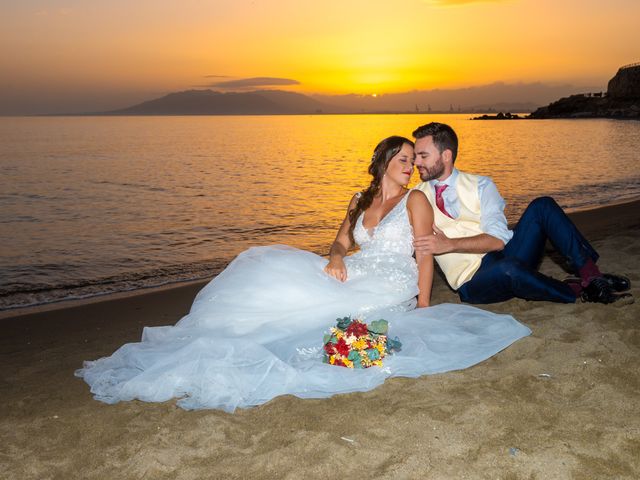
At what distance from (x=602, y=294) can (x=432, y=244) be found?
1.83m

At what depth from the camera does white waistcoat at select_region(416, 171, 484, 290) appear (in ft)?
18.6

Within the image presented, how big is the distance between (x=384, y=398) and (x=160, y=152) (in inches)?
1609

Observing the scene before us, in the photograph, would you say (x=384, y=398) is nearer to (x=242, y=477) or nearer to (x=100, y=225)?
(x=242, y=477)

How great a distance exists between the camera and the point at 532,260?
5906 millimetres

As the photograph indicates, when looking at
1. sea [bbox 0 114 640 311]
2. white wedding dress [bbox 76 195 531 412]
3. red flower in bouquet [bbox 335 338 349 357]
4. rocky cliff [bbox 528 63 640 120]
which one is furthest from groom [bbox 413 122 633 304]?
rocky cliff [bbox 528 63 640 120]

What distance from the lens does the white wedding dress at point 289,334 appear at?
4.23 meters

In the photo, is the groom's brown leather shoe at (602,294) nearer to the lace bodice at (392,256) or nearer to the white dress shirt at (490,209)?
the white dress shirt at (490,209)

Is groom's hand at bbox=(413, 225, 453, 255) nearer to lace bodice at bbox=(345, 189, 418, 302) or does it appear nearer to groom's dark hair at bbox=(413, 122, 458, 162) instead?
lace bodice at bbox=(345, 189, 418, 302)

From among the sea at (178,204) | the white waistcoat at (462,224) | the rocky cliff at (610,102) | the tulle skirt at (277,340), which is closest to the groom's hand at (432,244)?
the tulle skirt at (277,340)

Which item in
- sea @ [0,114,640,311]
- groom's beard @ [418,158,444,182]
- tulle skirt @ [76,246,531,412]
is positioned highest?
groom's beard @ [418,158,444,182]

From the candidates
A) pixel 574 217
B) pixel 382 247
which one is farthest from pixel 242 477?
pixel 574 217

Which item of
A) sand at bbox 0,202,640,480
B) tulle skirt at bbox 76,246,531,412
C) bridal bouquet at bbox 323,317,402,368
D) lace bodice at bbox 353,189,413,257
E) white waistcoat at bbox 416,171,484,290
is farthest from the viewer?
white waistcoat at bbox 416,171,484,290

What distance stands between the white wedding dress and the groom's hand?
21 centimetres

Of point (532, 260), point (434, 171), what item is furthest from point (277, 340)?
point (532, 260)
